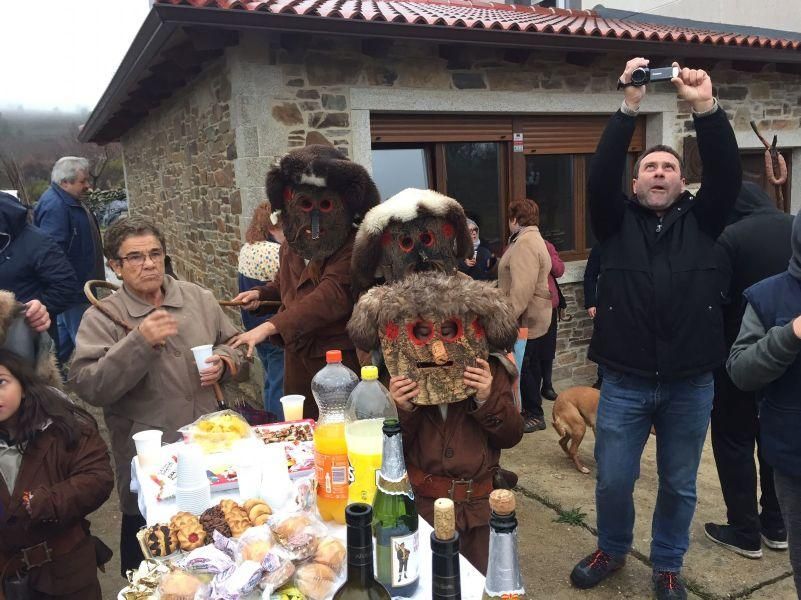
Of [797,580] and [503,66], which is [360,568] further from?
[503,66]

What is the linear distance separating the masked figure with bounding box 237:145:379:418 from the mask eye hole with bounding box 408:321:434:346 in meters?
0.87

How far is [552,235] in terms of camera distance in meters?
6.75

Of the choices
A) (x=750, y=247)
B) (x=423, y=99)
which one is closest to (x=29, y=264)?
(x=423, y=99)

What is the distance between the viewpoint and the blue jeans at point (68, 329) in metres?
5.77

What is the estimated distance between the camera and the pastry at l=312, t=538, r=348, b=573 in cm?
145

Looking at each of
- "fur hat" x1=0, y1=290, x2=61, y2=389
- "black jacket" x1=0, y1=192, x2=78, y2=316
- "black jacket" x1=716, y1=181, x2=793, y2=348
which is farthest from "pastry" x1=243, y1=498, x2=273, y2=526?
"black jacket" x1=0, y1=192, x2=78, y2=316

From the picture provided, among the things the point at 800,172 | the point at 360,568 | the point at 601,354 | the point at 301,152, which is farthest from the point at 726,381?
the point at 800,172

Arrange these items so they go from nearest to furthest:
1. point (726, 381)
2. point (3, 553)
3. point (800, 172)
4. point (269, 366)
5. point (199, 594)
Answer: point (199, 594) < point (3, 553) < point (726, 381) < point (269, 366) < point (800, 172)

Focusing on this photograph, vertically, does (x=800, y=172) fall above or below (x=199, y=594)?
above

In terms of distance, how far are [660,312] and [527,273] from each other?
7.67ft

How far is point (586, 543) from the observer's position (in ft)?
11.4

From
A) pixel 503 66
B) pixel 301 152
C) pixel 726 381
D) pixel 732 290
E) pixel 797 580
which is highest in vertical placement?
pixel 503 66

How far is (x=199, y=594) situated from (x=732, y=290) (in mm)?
2890

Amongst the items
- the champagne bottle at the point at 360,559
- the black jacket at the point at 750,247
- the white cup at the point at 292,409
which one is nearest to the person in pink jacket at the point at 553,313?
the black jacket at the point at 750,247
